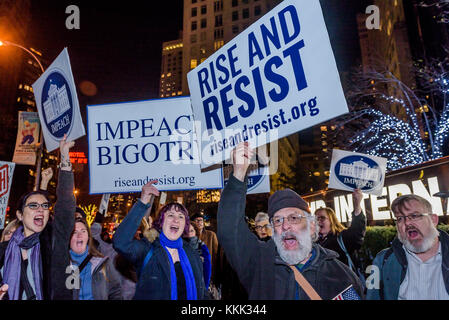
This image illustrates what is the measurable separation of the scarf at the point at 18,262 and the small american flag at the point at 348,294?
270cm

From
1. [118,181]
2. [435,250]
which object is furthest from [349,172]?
[118,181]

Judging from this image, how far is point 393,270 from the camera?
2844 millimetres

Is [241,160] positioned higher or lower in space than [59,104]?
lower

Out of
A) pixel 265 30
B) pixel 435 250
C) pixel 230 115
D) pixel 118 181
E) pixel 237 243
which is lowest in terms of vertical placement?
pixel 435 250

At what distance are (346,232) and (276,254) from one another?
197 centimetres

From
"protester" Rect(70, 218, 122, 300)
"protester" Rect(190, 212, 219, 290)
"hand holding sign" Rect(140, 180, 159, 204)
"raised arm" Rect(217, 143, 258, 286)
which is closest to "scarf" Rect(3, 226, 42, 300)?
"protester" Rect(70, 218, 122, 300)

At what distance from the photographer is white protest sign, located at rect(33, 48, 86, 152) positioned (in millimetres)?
3811

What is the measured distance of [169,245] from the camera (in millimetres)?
3314

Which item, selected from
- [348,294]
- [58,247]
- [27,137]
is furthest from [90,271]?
[27,137]

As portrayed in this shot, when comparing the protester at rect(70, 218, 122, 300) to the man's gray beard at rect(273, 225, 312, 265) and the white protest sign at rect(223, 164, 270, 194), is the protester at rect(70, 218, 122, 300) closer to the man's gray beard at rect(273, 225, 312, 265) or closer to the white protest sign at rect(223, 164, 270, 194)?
the white protest sign at rect(223, 164, 270, 194)

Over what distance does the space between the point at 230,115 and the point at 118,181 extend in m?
1.94

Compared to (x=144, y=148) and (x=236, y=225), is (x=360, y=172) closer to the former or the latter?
(x=144, y=148)
